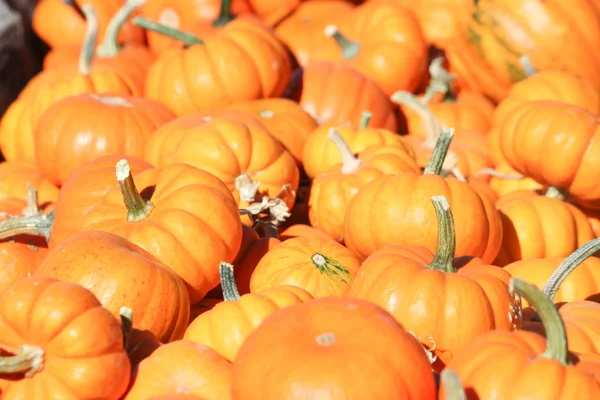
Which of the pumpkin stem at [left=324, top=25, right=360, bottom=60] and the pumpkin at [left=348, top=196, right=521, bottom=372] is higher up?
the pumpkin at [left=348, top=196, right=521, bottom=372]

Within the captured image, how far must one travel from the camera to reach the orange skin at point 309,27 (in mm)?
5488

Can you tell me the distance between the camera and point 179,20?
576 centimetres

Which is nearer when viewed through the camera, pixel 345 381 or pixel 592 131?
pixel 345 381

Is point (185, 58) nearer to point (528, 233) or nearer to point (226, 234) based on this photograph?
point (226, 234)

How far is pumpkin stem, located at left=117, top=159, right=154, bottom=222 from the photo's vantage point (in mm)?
2676

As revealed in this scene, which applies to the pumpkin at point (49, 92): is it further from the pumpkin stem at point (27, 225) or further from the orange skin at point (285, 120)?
the pumpkin stem at point (27, 225)

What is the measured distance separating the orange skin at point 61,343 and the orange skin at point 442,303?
84 cm

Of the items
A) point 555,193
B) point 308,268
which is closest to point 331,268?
point 308,268

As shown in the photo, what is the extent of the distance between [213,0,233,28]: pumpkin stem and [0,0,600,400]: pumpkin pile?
2cm

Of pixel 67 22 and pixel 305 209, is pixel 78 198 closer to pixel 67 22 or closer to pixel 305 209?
pixel 305 209

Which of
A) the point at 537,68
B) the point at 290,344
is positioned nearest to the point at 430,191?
the point at 290,344

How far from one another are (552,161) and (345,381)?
2.13 meters

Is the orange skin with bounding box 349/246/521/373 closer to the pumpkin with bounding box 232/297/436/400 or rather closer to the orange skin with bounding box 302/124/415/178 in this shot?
the pumpkin with bounding box 232/297/436/400

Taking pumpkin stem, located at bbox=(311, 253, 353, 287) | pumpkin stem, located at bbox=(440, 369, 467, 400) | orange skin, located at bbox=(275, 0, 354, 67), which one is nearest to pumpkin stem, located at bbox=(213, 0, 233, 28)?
orange skin, located at bbox=(275, 0, 354, 67)
